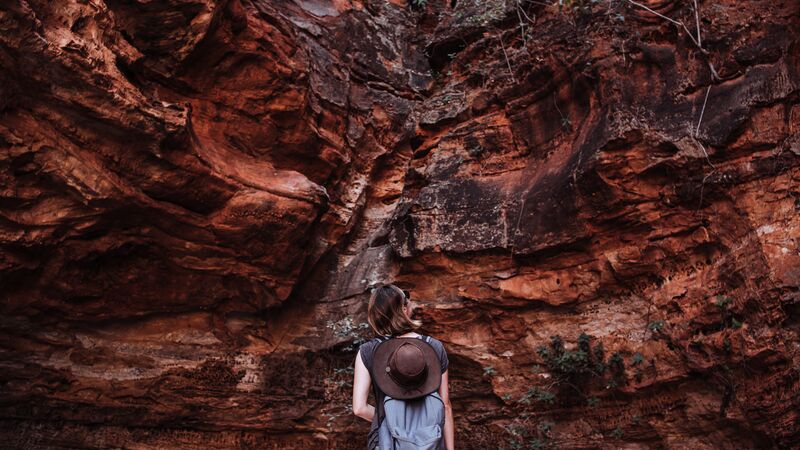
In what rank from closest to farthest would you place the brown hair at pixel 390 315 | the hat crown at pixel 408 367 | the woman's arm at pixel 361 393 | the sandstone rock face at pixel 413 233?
the hat crown at pixel 408 367, the woman's arm at pixel 361 393, the brown hair at pixel 390 315, the sandstone rock face at pixel 413 233

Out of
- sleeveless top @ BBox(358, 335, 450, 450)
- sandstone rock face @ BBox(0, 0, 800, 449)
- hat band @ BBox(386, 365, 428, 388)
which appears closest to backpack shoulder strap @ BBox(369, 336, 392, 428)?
sleeveless top @ BBox(358, 335, 450, 450)

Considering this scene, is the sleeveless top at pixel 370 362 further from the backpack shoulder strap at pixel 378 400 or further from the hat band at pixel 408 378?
the hat band at pixel 408 378

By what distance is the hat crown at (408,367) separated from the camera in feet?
10.0

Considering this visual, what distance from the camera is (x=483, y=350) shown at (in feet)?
18.8

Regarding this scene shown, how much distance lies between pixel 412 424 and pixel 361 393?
38cm

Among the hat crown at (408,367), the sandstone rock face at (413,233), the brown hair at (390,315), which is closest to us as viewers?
the hat crown at (408,367)

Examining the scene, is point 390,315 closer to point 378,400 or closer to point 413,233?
point 378,400

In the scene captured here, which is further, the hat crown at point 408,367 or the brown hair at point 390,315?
the brown hair at point 390,315

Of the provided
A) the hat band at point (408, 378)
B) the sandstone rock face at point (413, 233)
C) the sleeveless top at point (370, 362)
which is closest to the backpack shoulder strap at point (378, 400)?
the sleeveless top at point (370, 362)

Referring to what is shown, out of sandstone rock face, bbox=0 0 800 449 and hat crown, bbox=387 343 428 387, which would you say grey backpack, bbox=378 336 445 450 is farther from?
sandstone rock face, bbox=0 0 800 449

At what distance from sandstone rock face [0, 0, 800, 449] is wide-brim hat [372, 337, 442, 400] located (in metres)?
2.43

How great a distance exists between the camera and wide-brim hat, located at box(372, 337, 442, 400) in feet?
10.0

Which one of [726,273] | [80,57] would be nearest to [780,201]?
[726,273]

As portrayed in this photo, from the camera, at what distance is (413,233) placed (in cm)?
625
